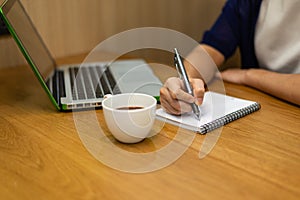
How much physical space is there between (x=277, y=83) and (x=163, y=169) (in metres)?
0.49

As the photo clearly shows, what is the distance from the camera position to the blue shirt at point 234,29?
4.29ft

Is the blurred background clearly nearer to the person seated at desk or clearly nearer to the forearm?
the person seated at desk

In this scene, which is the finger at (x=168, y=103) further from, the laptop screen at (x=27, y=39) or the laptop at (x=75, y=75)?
the laptop screen at (x=27, y=39)

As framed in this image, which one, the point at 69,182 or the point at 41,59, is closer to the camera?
the point at 69,182

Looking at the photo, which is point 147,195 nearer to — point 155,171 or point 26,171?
point 155,171

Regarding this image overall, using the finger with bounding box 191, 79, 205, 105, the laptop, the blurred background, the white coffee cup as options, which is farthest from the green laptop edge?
the blurred background

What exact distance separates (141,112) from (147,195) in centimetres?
18

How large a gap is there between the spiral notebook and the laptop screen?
33 cm

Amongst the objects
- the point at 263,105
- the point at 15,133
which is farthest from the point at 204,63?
the point at 15,133

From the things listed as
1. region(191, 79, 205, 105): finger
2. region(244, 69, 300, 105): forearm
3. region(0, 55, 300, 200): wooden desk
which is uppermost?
region(191, 79, 205, 105): finger

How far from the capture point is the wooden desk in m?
0.66

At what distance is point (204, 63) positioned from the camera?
1257 millimetres

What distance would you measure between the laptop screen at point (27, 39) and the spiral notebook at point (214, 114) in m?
0.33

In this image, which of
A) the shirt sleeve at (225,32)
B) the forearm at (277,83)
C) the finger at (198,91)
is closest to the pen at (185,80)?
the finger at (198,91)
